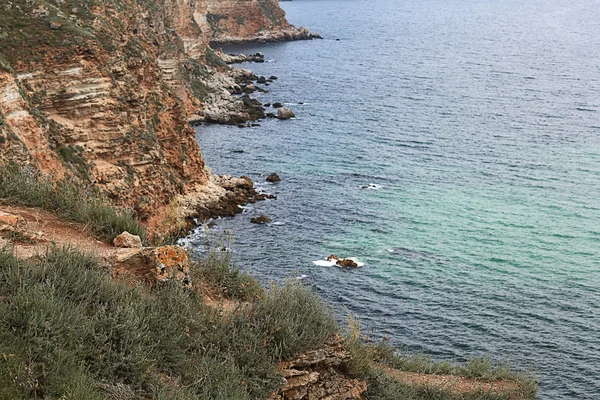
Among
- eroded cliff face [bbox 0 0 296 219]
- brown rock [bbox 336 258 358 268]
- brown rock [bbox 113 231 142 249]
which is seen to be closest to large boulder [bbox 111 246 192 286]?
brown rock [bbox 113 231 142 249]

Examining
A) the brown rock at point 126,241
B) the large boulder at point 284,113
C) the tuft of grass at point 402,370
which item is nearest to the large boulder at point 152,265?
the brown rock at point 126,241

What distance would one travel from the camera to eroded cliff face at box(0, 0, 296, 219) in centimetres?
2991

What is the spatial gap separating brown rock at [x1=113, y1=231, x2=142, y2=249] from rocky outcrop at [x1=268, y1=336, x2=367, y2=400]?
3502 millimetres

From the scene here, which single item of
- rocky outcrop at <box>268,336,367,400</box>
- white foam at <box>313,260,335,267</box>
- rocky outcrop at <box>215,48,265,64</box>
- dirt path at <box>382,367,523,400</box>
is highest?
rocky outcrop at <box>268,336,367,400</box>

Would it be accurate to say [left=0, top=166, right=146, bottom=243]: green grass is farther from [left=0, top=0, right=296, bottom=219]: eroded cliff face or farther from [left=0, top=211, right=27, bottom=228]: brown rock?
[left=0, top=0, right=296, bottom=219]: eroded cliff face

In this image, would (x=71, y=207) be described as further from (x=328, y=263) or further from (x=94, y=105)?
(x=328, y=263)

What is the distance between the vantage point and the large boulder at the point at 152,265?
10.6 m

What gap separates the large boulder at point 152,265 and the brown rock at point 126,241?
1.87 ft

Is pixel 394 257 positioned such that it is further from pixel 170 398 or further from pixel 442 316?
pixel 170 398

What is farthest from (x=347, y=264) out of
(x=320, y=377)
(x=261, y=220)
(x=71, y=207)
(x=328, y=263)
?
(x=320, y=377)

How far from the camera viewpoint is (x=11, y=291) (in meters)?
8.55

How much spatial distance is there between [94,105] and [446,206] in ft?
86.3

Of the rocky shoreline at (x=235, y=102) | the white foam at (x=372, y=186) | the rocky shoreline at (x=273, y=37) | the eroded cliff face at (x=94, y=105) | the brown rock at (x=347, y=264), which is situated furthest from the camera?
the rocky shoreline at (x=273, y=37)

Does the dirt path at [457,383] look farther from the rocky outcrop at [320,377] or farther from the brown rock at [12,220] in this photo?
the brown rock at [12,220]
